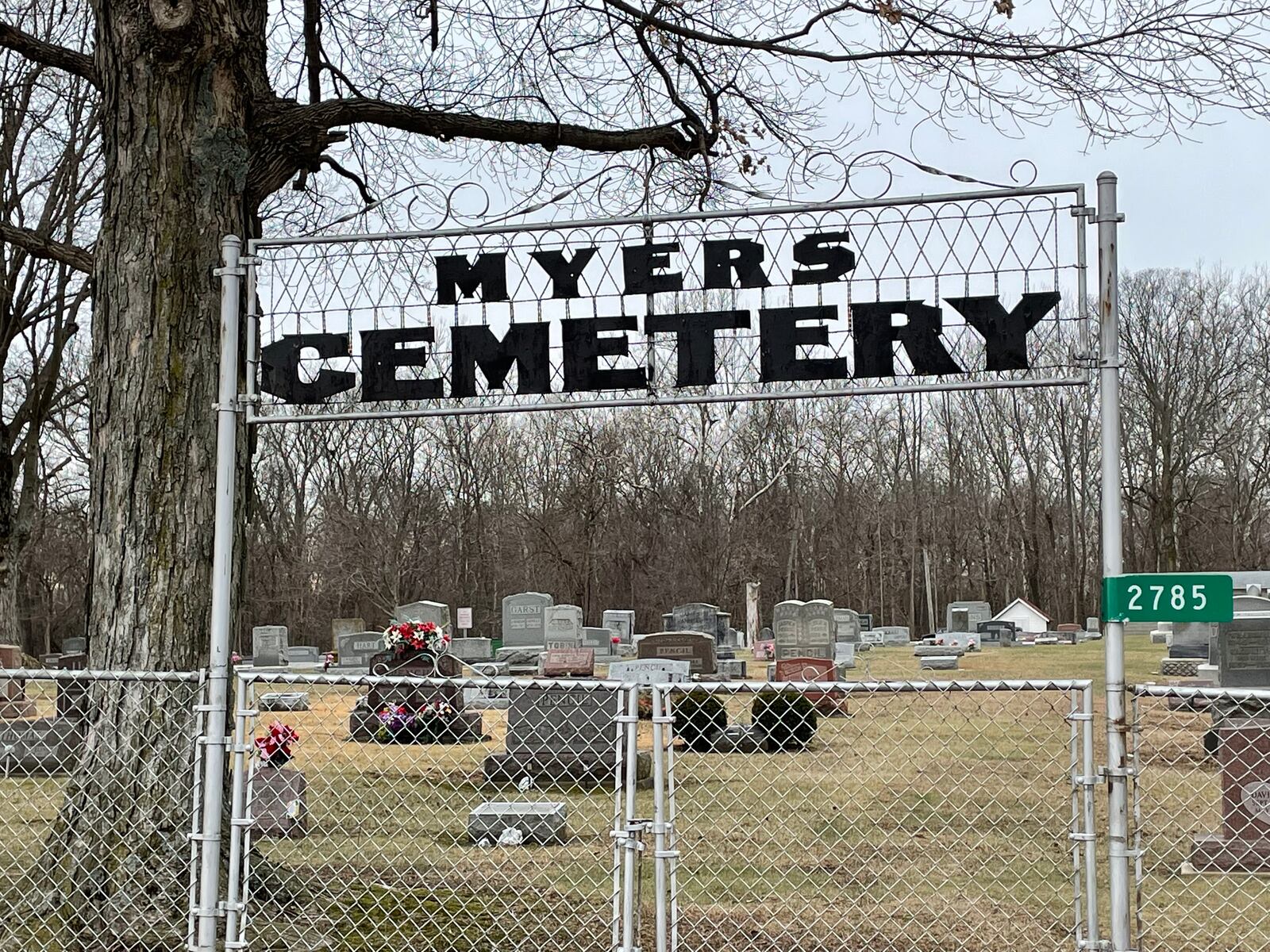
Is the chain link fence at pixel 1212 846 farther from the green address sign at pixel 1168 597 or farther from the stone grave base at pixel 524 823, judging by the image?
the stone grave base at pixel 524 823

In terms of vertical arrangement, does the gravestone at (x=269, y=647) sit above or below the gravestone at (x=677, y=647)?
below

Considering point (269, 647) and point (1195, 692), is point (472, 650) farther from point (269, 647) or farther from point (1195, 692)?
point (1195, 692)

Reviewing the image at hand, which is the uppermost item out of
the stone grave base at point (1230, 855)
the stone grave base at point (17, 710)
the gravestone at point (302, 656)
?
the stone grave base at point (1230, 855)

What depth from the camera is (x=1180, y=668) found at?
22.2 meters

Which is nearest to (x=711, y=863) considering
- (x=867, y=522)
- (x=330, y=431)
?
(x=330, y=431)

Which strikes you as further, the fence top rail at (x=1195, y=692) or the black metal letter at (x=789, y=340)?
the black metal letter at (x=789, y=340)

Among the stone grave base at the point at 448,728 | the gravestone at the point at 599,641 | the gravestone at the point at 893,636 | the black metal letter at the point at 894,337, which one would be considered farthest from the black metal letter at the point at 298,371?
the gravestone at the point at 893,636

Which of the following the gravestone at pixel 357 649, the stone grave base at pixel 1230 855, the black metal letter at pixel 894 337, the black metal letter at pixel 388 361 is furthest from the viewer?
the gravestone at pixel 357 649

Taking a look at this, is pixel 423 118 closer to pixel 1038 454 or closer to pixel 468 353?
pixel 468 353

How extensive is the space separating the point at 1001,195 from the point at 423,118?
3.18 metres

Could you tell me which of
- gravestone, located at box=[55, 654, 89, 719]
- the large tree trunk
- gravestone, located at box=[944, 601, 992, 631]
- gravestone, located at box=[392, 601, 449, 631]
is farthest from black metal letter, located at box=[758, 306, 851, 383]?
gravestone, located at box=[944, 601, 992, 631]

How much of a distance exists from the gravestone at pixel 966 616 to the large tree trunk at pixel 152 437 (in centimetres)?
3460

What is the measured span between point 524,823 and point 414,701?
5.91m

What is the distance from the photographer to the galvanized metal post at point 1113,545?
4051mm
